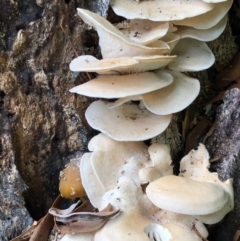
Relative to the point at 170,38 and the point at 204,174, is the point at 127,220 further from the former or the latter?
the point at 170,38

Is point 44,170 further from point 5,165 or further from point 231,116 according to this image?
point 231,116

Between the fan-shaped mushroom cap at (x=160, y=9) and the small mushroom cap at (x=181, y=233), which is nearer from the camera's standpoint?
the small mushroom cap at (x=181, y=233)

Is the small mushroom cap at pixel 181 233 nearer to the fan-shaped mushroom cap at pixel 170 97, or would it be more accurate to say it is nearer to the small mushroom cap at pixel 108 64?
the fan-shaped mushroom cap at pixel 170 97

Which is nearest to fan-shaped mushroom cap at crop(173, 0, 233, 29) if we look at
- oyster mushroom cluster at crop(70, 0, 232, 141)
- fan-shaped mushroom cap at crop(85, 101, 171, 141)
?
oyster mushroom cluster at crop(70, 0, 232, 141)

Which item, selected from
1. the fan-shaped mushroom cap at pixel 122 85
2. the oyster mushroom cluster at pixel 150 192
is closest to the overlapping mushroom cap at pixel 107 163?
the oyster mushroom cluster at pixel 150 192

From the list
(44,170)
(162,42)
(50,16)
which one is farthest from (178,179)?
(50,16)

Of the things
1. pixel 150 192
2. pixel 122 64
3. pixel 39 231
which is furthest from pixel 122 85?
pixel 39 231
